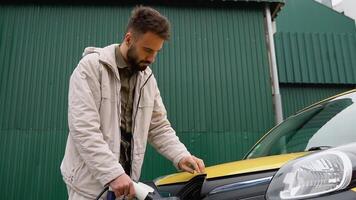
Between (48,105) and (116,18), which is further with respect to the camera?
(116,18)

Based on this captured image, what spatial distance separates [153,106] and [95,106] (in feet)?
1.54

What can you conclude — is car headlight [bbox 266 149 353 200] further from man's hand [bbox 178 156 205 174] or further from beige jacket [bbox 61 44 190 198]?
beige jacket [bbox 61 44 190 198]

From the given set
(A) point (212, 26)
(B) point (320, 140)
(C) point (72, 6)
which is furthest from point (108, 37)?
(B) point (320, 140)

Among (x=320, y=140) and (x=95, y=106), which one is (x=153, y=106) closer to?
(x=95, y=106)

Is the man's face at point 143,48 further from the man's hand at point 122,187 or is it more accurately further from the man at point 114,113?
the man's hand at point 122,187

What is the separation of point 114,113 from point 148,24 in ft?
1.67

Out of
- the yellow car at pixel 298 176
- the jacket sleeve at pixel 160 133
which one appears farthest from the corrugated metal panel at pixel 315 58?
the jacket sleeve at pixel 160 133

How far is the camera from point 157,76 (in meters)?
6.41

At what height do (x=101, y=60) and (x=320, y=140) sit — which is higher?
(x=101, y=60)

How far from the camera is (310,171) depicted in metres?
1.37

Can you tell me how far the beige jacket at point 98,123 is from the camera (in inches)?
69.7

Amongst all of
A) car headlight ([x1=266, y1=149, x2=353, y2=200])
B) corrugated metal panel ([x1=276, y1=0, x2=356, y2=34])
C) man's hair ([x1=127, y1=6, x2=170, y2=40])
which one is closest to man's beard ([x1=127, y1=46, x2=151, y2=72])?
man's hair ([x1=127, y1=6, x2=170, y2=40])

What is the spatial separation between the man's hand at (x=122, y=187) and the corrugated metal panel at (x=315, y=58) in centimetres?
653

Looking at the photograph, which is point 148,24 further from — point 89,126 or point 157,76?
point 157,76
